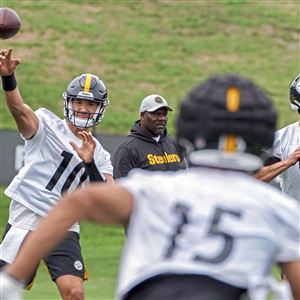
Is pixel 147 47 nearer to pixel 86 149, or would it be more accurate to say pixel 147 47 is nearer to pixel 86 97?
pixel 86 97

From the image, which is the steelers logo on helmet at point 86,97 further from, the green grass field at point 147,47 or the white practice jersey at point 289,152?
the green grass field at point 147,47

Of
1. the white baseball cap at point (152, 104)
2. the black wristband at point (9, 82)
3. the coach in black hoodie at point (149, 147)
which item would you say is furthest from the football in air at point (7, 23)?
the white baseball cap at point (152, 104)

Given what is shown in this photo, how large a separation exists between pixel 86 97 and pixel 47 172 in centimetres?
88

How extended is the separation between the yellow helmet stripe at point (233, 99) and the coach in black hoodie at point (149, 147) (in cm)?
670

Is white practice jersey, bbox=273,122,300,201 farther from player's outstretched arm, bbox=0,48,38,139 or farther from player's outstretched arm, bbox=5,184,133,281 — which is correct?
player's outstretched arm, bbox=5,184,133,281

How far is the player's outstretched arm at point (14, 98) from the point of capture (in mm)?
7762

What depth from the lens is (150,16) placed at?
29047 mm

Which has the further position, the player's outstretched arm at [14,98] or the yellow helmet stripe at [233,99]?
the player's outstretched arm at [14,98]

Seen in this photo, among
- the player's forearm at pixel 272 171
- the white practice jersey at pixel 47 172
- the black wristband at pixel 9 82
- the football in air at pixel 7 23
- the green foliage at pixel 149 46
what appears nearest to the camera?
the black wristband at pixel 9 82

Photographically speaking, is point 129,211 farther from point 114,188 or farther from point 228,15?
point 228,15

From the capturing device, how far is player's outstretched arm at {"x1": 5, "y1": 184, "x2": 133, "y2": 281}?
12.0 ft

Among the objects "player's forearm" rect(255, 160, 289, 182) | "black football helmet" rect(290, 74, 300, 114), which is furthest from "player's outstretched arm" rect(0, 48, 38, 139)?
"black football helmet" rect(290, 74, 300, 114)

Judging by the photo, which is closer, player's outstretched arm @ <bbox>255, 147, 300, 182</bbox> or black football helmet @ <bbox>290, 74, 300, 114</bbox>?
player's outstretched arm @ <bbox>255, 147, 300, 182</bbox>

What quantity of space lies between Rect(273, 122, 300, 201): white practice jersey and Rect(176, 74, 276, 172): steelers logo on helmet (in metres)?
5.03
